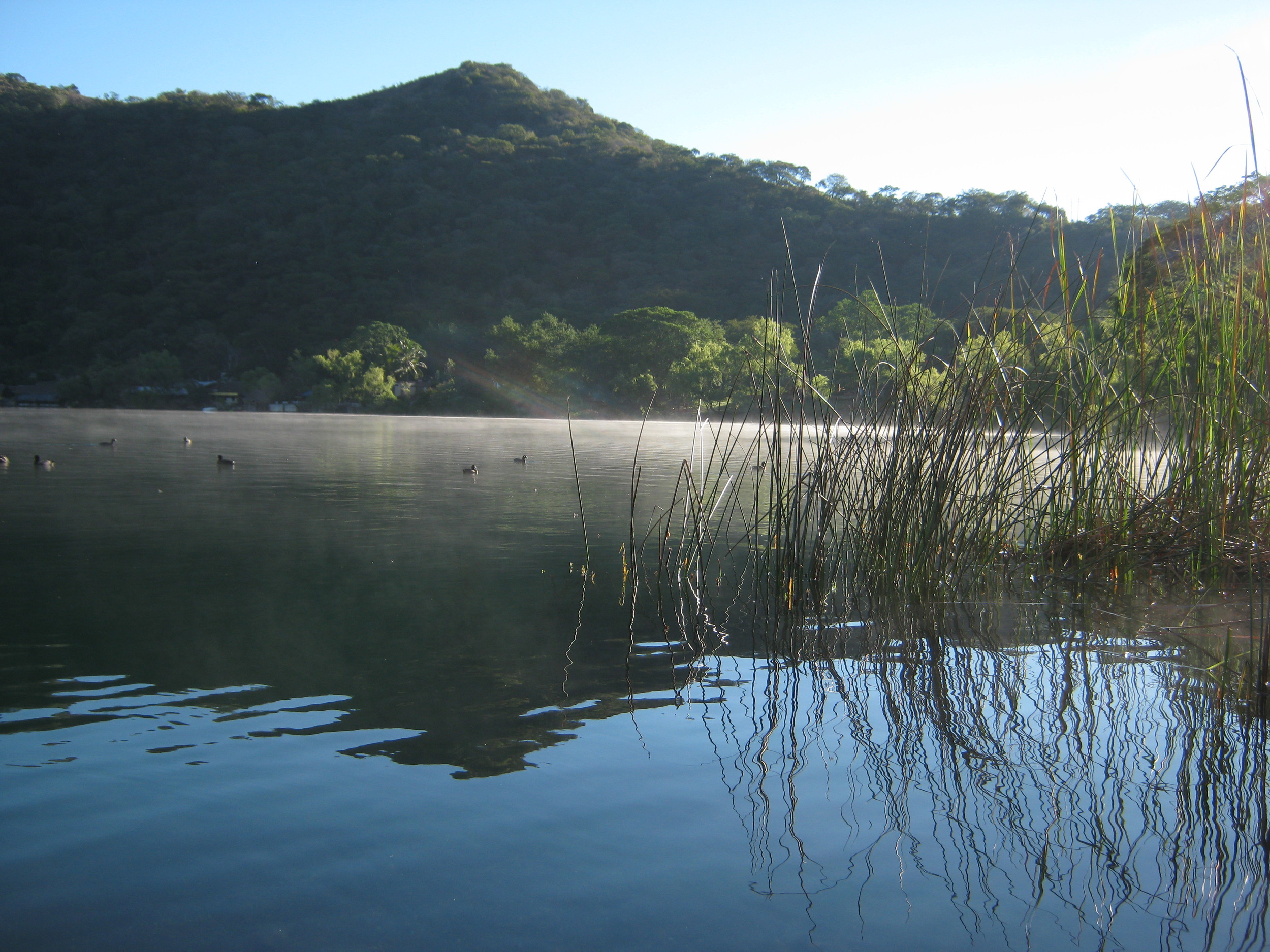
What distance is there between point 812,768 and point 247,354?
56.8 m

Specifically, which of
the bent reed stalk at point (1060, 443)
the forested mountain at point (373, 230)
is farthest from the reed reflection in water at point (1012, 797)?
the forested mountain at point (373, 230)

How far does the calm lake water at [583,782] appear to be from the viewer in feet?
4.53

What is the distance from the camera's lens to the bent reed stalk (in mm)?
2992

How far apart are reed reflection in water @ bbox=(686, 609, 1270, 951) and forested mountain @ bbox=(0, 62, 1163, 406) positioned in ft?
158

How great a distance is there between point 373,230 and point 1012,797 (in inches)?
2651

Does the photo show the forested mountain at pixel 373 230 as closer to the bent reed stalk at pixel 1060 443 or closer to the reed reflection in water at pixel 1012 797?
the bent reed stalk at pixel 1060 443

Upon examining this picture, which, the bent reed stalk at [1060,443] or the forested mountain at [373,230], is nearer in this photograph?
the bent reed stalk at [1060,443]

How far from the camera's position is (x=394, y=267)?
197ft

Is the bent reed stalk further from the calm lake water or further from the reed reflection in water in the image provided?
the reed reflection in water

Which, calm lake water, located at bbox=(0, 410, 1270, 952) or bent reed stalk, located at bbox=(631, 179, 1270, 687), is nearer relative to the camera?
calm lake water, located at bbox=(0, 410, 1270, 952)

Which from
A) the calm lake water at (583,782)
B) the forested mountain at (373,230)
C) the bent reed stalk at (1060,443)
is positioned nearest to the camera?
the calm lake water at (583,782)

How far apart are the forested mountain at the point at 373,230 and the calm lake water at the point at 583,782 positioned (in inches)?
1863

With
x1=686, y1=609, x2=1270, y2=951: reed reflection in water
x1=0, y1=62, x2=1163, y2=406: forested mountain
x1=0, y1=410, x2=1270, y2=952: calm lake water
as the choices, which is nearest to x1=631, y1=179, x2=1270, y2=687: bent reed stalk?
x1=0, y1=410, x2=1270, y2=952: calm lake water

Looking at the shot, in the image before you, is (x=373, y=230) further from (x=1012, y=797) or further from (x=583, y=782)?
(x=1012, y=797)
